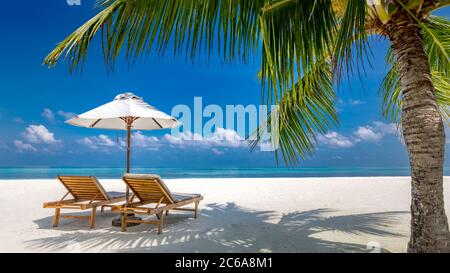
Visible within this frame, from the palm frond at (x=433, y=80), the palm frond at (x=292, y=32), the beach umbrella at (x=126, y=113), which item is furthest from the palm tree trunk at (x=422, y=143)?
the beach umbrella at (x=126, y=113)

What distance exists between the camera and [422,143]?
8.29ft

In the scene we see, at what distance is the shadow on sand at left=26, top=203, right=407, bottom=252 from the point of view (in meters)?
3.37

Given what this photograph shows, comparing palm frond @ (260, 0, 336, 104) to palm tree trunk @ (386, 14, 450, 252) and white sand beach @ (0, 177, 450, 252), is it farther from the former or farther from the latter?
white sand beach @ (0, 177, 450, 252)

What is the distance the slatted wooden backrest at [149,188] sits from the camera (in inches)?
166

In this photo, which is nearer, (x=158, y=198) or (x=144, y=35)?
(x=144, y=35)

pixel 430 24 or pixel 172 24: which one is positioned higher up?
pixel 430 24

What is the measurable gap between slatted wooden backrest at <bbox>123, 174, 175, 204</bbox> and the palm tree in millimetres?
1975

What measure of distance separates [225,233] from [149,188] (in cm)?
126

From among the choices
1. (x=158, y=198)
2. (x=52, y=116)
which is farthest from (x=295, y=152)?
(x=52, y=116)

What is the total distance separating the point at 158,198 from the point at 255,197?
3.67 m

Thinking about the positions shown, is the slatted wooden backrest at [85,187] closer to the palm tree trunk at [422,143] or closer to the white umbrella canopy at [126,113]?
the white umbrella canopy at [126,113]

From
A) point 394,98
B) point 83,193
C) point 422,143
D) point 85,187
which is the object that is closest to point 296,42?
point 422,143

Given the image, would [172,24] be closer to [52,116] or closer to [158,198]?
[158,198]
